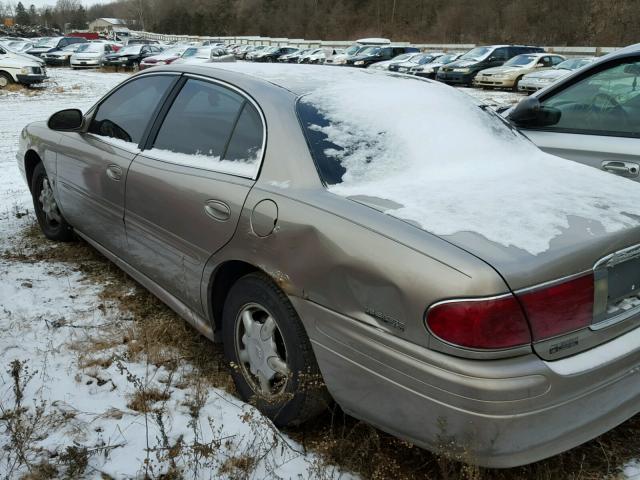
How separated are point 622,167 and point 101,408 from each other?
3.08 metres

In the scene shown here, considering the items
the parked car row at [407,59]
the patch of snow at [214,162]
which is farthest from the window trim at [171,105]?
the parked car row at [407,59]

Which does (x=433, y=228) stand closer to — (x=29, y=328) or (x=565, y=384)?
(x=565, y=384)

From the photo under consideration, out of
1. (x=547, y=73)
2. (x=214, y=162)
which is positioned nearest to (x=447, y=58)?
(x=547, y=73)

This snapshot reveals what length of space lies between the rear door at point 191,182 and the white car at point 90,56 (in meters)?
32.4

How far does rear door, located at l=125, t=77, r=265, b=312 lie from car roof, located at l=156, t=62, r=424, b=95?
124mm

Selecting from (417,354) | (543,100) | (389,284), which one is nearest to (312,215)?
(389,284)

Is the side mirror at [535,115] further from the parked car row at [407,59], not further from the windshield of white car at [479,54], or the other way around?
the windshield of white car at [479,54]

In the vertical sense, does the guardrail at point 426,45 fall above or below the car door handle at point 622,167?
below

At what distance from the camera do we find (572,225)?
207 centimetres

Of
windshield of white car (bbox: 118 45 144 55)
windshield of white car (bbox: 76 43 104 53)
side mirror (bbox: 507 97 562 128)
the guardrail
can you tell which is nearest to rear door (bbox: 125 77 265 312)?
side mirror (bbox: 507 97 562 128)

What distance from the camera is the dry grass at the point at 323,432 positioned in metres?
2.28

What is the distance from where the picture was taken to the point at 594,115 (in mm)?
3834

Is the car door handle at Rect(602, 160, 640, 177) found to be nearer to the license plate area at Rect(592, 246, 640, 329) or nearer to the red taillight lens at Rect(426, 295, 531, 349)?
the license plate area at Rect(592, 246, 640, 329)

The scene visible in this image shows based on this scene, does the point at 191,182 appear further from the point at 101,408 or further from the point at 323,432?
the point at 323,432
